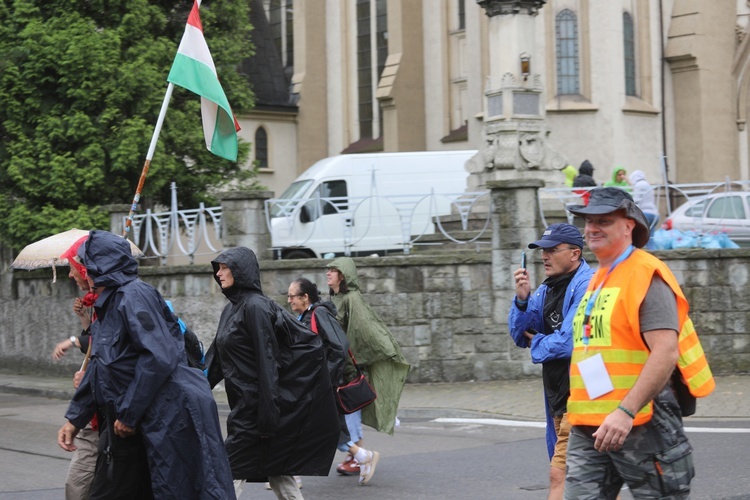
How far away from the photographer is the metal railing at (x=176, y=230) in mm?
17141

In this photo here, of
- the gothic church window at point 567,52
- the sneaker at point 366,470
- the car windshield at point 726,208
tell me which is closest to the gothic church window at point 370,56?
the gothic church window at point 567,52

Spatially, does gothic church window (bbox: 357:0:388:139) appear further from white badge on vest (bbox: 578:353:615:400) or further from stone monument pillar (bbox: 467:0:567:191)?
white badge on vest (bbox: 578:353:615:400)

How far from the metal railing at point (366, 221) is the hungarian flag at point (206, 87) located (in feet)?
14.7

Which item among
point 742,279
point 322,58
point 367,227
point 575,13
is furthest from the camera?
point 322,58

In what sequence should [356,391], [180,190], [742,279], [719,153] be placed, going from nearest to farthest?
1. [356,391]
2. [742,279]
3. [180,190]
4. [719,153]

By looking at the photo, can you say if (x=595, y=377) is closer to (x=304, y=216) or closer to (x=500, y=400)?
(x=500, y=400)

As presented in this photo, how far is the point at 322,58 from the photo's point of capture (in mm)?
40281

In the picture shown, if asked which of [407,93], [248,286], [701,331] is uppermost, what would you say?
[407,93]

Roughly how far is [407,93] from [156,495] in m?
31.3

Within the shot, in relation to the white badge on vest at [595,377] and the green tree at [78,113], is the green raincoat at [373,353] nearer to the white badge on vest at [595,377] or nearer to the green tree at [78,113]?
the white badge on vest at [595,377]

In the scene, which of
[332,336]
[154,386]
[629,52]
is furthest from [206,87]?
[629,52]

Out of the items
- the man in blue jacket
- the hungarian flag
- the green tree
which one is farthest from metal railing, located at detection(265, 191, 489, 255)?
the man in blue jacket

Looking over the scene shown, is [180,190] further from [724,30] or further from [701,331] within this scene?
[724,30]

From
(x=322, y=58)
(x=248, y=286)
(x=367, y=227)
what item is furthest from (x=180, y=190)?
(x=322, y=58)
